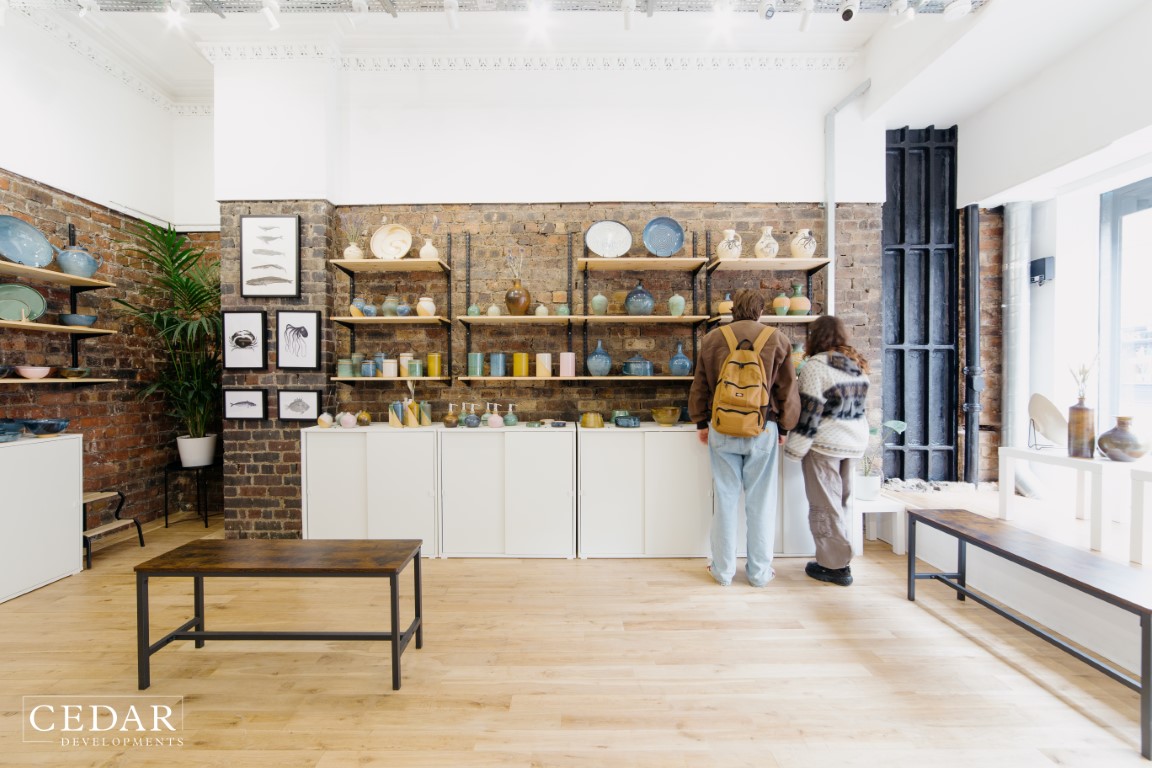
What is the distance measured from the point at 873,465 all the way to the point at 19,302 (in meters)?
6.41

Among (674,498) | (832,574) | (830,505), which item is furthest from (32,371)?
(832,574)

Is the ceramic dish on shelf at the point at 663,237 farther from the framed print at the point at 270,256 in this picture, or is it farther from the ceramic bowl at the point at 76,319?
the ceramic bowl at the point at 76,319

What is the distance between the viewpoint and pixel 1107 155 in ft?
10.5

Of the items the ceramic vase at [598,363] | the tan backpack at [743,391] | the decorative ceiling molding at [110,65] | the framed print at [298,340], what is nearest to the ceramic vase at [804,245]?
the tan backpack at [743,391]

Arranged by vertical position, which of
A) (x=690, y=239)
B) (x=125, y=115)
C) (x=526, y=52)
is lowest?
(x=690, y=239)

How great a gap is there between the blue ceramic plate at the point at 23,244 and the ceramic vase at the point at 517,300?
3.20 meters

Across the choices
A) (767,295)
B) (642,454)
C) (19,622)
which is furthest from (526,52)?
(19,622)

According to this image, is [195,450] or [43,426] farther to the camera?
[195,450]

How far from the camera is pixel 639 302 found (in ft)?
12.4

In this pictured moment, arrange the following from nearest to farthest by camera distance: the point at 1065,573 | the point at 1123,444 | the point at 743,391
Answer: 1. the point at 1065,573
2. the point at 1123,444
3. the point at 743,391

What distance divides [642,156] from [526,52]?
1.25 meters

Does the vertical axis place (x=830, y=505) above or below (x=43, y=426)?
below

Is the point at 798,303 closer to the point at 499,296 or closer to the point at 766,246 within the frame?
the point at 766,246

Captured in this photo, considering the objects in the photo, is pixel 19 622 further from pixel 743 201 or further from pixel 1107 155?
pixel 1107 155
